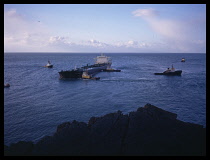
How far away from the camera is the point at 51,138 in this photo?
52.9 ft

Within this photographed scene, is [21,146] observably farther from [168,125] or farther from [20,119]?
[168,125]

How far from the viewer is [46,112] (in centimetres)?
2920

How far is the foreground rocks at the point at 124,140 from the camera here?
14000 mm

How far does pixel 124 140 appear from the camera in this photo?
50.1 ft

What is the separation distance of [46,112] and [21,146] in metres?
14.4

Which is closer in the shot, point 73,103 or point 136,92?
point 73,103

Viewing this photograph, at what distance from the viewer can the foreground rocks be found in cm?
1400

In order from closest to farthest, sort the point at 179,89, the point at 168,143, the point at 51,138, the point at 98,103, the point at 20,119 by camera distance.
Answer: the point at 168,143 → the point at 51,138 → the point at 20,119 → the point at 98,103 → the point at 179,89

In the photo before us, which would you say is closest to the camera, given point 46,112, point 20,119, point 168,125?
point 168,125

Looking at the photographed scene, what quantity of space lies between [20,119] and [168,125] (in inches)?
855
